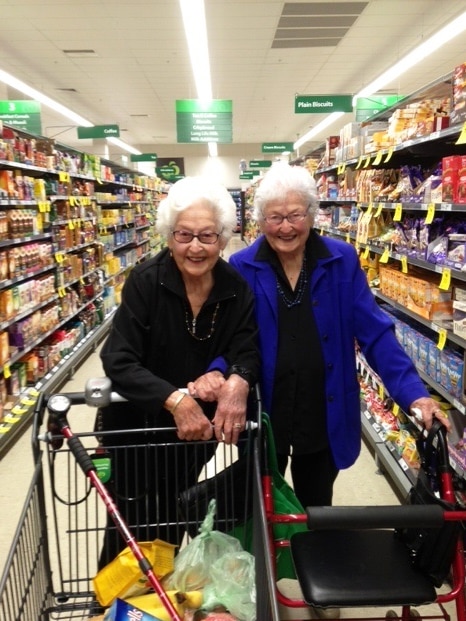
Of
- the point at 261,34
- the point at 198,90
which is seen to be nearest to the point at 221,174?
the point at 198,90

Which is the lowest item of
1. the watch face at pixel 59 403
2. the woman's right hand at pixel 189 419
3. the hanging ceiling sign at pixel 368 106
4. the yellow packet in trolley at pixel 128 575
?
the yellow packet in trolley at pixel 128 575

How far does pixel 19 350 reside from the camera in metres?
4.29

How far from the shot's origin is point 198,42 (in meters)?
7.91

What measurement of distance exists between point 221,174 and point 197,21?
57.4 ft

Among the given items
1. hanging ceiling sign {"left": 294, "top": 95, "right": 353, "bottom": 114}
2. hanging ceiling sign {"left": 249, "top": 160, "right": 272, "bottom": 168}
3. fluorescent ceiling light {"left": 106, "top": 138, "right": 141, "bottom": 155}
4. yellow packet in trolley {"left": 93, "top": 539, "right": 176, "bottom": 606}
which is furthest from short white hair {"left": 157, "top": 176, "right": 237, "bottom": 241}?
hanging ceiling sign {"left": 249, "top": 160, "right": 272, "bottom": 168}

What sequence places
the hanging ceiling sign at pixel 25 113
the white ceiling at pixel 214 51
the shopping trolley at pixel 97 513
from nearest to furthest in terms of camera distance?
1. the shopping trolley at pixel 97 513
2. the white ceiling at pixel 214 51
3. the hanging ceiling sign at pixel 25 113

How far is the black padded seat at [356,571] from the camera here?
4.43ft

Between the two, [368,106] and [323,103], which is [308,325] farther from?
[323,103]

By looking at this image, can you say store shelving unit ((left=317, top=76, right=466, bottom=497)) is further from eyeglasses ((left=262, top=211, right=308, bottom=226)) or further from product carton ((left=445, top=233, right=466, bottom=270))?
eyeglasses ((left=262, top=211, right=308, bottom=226))

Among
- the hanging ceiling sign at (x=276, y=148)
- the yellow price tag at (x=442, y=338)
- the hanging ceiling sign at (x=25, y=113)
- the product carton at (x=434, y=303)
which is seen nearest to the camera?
the yellow price tag at (x=442, y=338)

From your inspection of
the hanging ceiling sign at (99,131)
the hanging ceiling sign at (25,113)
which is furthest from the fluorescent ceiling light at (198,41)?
the hanging ceiling sign at (25,113)

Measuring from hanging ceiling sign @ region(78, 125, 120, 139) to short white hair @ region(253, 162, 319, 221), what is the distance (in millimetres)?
12154

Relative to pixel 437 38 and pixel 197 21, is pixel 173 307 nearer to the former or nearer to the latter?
pixel 197 21

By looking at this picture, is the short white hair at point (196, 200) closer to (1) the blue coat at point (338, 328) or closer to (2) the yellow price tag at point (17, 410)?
(1) the blue coat at point (338, 328)
